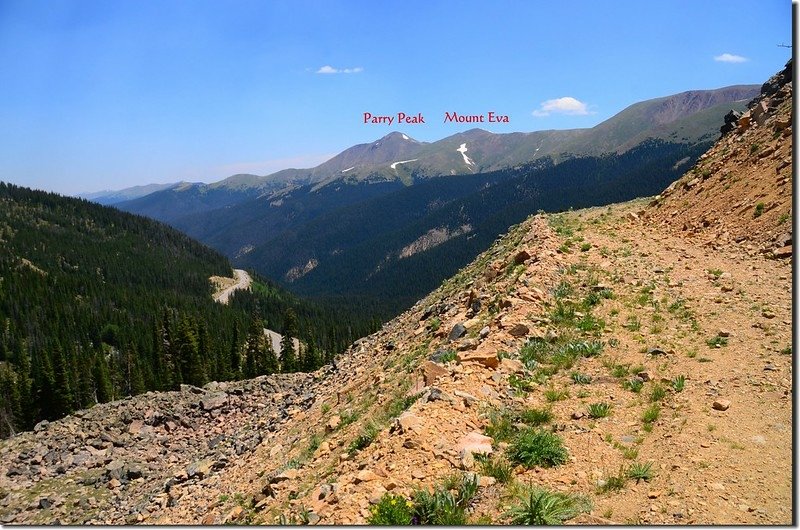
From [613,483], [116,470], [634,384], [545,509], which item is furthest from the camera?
[116,470]

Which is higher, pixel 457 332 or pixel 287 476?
pixel 457 332

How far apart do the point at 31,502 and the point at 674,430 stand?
3584 cm

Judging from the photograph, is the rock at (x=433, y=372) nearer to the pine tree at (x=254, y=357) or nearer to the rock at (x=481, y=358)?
the rock at (x=481, y=358)

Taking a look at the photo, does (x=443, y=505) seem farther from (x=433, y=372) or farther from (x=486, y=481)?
(x=433, y=372)

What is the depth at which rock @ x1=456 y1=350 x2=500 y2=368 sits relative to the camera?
1281 centimetres

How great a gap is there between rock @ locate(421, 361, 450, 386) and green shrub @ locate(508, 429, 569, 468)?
347 cm

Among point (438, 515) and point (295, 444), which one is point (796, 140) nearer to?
point (438, 515)

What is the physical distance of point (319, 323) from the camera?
162125mm

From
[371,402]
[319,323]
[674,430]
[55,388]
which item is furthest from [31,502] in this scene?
[319,323]

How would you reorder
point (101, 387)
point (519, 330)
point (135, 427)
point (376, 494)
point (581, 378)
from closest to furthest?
point (376, 494) → point (581, 378) → point (519, 330) → point (135, 427) → point (101, 387)

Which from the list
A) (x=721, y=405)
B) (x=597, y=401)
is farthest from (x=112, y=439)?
(x=721, y=405)

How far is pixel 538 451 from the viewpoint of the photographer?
9.11 m

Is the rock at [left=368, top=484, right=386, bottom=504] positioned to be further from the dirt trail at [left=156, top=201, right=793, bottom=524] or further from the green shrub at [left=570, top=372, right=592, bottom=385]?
the green shrub at [left=570, top=372, right=592, bottom=385]

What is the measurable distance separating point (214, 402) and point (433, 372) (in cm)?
3365
